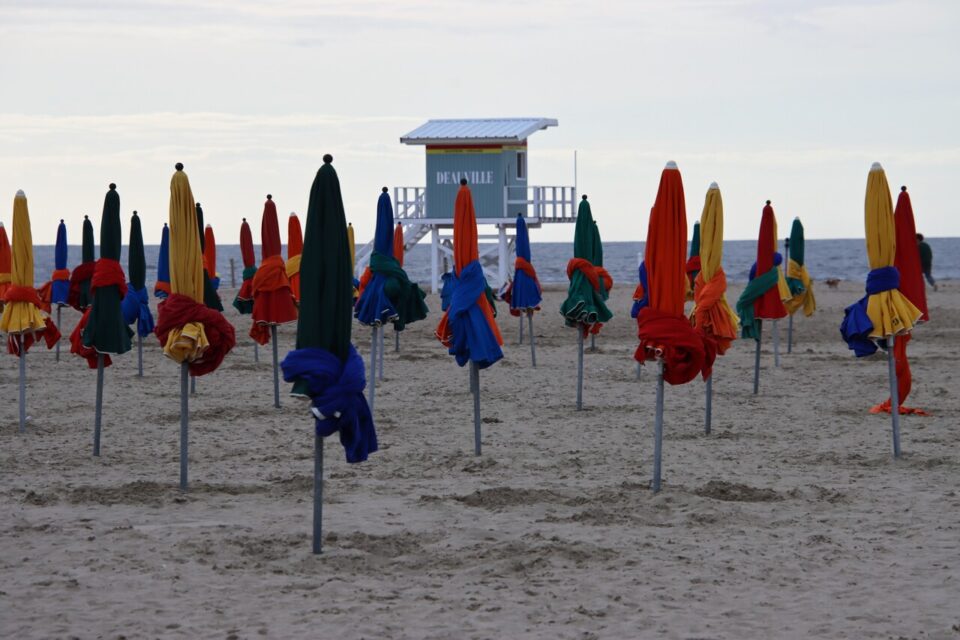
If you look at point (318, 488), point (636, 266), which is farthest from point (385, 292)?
point (636, 266)

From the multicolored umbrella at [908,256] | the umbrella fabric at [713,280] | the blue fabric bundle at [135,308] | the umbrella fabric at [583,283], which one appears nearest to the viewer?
the multicolored umbrella at [908,256]

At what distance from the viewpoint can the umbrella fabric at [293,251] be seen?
17.1 meters

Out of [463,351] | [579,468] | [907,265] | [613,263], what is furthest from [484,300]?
[613,263]

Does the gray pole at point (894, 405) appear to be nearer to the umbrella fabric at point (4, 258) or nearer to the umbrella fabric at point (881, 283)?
the umbrella fabric at point (881, 283)

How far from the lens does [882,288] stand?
40.4ft

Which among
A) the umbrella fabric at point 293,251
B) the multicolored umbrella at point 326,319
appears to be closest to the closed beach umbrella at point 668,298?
the multicolored umbrella at point 326,319

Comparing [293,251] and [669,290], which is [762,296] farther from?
[669,290]

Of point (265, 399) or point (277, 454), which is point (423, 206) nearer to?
point (265, 399)

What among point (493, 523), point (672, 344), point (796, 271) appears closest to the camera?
point (493, 523)

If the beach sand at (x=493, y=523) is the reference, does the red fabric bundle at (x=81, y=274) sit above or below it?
above

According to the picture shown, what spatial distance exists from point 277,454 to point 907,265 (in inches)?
265

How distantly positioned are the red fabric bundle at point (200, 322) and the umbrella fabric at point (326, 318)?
92.3 inches

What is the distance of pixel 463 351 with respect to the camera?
41.3 feet

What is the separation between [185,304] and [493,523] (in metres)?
3.16
